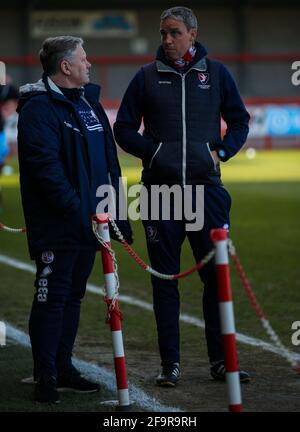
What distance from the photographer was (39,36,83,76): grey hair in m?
6.64

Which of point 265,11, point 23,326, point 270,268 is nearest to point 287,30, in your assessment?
point 265,11

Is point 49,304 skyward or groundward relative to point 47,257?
groundward

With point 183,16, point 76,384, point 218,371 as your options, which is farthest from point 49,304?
point 183,16

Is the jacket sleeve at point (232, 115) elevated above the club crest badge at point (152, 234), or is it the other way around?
the jacket sleeve at point (232, 115)

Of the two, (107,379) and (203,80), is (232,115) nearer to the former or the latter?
(203,80)

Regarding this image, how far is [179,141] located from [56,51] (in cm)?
102

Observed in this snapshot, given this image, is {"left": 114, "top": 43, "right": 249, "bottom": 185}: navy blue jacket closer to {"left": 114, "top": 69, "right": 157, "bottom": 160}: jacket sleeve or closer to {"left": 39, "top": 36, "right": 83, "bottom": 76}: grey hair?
{"left": 114, "top": 69, "right": 157, "bottom": 160}: jacket sleeve

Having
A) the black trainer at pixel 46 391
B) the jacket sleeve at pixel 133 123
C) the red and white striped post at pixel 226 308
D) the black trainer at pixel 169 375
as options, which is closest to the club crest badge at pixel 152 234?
the jacket sleeve at pixel 133 123

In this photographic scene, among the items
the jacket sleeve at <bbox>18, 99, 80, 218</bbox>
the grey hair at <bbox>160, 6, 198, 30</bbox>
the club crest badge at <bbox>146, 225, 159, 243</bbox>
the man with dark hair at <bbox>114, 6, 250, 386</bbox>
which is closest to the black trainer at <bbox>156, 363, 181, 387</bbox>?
the man with dark hair at <bbox>114, 6, 250, 386</bbox>

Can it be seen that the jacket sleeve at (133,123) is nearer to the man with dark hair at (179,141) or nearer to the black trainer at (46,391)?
the man with dark hair at (179,141)

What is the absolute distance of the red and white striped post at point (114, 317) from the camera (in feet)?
20.6

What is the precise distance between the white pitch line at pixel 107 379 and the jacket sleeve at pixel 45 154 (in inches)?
46.8

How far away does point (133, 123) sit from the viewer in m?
7.39

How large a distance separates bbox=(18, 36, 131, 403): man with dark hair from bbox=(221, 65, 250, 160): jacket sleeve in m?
0.97
